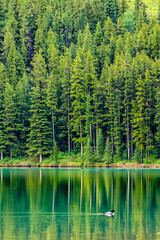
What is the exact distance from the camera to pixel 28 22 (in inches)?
5640

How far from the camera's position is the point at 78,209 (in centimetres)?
3619

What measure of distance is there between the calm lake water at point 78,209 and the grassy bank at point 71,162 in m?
33.5

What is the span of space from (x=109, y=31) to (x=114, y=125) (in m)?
43.6

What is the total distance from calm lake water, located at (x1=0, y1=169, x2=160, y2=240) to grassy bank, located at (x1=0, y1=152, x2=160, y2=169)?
33499 millimetres

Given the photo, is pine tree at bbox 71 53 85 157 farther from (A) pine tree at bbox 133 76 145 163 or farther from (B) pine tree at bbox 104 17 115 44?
(B) pine tree at bbox 104 17 115 44

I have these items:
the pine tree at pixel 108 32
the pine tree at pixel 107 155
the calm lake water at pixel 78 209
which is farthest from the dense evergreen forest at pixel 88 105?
the calm lake water at pixel 78 209

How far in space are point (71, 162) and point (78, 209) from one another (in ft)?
188

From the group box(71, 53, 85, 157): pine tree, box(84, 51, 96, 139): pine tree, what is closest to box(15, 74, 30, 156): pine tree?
box(71, 53, 85, 157): pine tree

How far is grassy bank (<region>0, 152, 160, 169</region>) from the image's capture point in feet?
294

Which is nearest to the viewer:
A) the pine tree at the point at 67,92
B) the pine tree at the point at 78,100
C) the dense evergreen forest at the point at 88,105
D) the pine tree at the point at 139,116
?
the pine tree at the point at 139,116

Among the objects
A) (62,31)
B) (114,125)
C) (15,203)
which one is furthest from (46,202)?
(62,31)

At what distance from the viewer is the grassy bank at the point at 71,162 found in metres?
89.5

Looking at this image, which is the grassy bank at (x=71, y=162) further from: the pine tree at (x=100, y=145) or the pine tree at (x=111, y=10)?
the pine tree at (x=111, y=10)

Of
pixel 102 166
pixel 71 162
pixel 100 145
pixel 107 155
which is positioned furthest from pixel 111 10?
pixel 102 166
